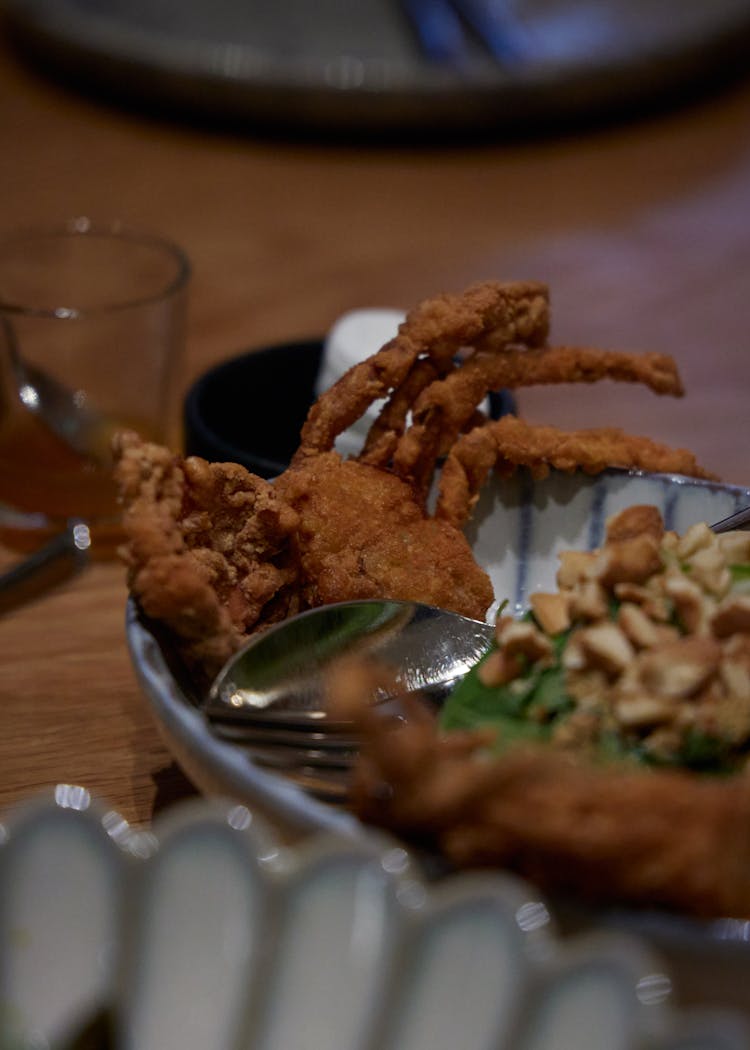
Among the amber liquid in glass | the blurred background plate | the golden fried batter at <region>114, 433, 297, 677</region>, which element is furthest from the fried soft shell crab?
the blurred background plate

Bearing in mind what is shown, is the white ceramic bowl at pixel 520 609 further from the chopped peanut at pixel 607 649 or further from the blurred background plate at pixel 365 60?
the blurred background plate at pixel 365 60

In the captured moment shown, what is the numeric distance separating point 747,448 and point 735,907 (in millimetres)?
877

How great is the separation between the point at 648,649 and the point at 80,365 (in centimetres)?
90

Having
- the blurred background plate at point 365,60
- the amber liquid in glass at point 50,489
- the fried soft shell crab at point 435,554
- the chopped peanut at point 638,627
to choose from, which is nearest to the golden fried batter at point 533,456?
the fried soft shell crab at point 435,554

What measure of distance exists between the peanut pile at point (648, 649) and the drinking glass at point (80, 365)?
0.62 m

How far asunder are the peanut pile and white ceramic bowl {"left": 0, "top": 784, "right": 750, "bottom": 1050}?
0.36ft

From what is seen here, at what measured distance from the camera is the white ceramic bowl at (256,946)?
0.47 m

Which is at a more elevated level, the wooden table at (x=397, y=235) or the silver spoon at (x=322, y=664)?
the silver spoon at (x=322, y=664)

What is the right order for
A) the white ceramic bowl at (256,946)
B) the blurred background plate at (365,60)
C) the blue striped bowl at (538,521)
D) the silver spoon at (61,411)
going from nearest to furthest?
the white ceramic bowl at (256,946), the blue striped bowl at (538,521), the silver spoon at (61,411), the blurred background plate at (365,60)

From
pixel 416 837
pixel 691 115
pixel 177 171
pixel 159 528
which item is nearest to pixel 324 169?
pixel 177 171

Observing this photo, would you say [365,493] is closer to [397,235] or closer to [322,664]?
[322,664]

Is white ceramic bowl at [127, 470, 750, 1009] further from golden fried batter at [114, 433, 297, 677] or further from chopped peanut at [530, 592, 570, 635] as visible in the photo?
chopped peanut at [530, 592, 570, 635]

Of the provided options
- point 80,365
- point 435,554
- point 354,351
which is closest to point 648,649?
point 435,554

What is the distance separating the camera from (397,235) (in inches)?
77.0
